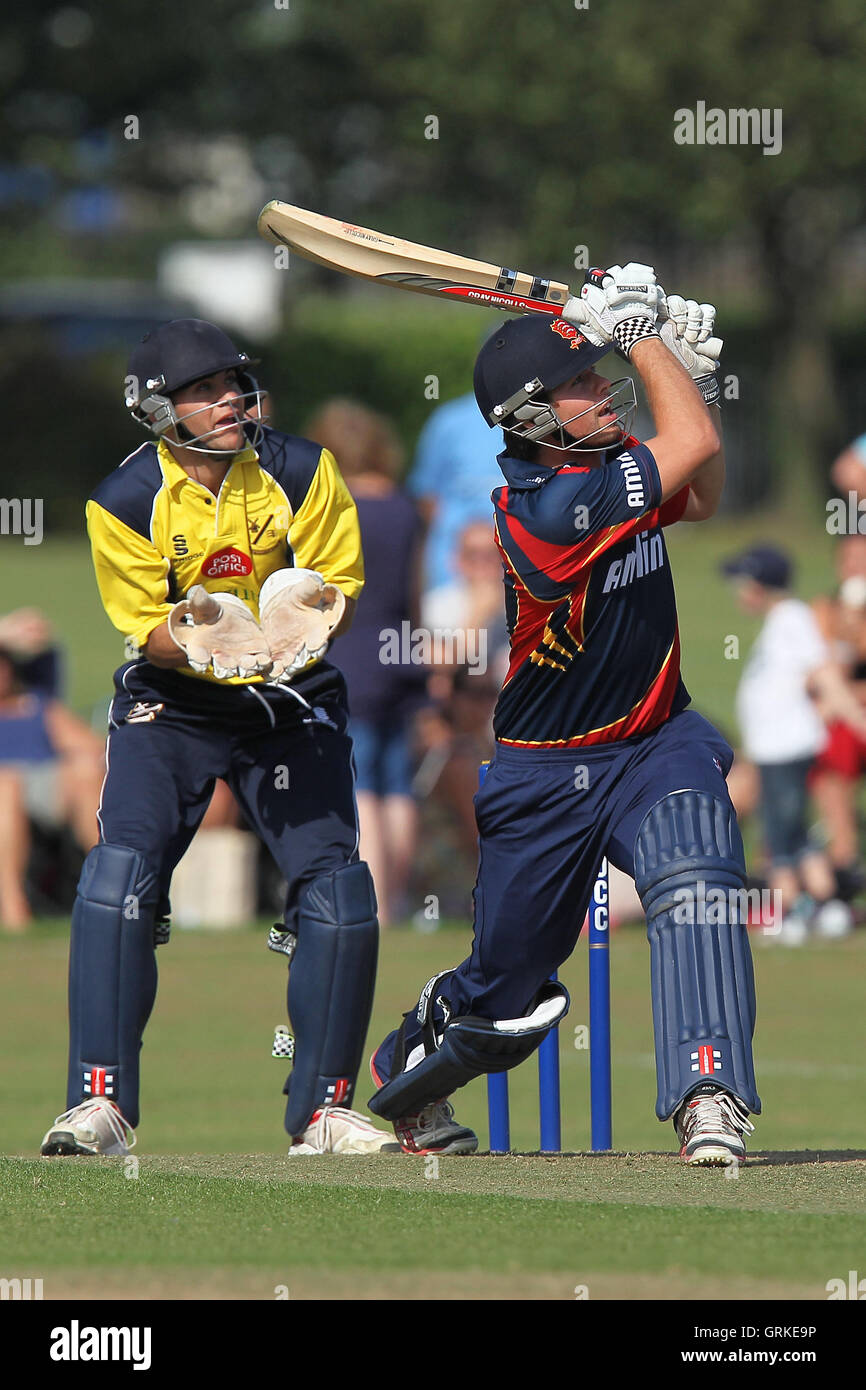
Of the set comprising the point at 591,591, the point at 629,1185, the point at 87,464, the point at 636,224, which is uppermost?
the point at 636,224

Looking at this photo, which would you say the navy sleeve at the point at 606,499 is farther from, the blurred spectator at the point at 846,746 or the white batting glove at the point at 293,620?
the blurred spectator at the point at 846,746

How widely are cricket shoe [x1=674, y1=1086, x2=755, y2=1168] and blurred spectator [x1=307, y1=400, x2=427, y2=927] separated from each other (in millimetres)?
5505

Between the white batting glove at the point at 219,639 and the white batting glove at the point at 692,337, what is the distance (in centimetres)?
138

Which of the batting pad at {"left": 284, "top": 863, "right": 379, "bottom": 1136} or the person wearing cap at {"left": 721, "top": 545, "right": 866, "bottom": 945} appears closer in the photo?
the batting pad at {"left": 284, "top": 863, "right": 379, "bottom": 1136}

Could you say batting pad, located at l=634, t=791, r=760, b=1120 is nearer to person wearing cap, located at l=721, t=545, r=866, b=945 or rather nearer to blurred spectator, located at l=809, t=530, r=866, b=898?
person wearing cap, located at l=721, t=545, r=866, b=945

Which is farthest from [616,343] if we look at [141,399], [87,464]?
[87,464]

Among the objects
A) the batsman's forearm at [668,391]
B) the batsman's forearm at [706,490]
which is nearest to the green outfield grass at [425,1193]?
the batsman's forearm at [706,490]

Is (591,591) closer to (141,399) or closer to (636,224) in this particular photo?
(141,399)

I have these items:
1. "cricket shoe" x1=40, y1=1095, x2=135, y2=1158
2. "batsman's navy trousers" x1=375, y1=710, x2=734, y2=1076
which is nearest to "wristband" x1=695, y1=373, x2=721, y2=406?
"batsman's navy trousers" x1=375, y1=710, x2=734, y2=1076

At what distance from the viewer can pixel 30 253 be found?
54500 mm

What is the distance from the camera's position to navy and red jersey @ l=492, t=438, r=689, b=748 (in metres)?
5.62

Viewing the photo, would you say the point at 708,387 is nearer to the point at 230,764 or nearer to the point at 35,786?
the point at 230,764

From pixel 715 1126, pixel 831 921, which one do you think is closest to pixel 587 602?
pixel 715 1126
